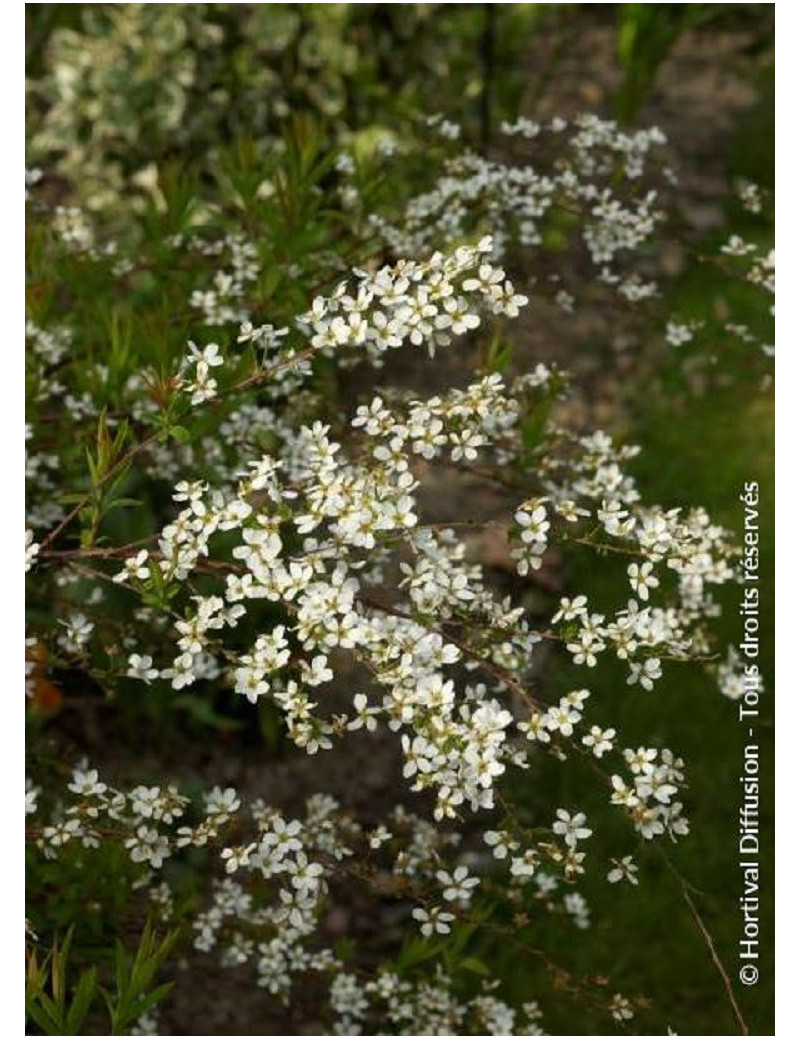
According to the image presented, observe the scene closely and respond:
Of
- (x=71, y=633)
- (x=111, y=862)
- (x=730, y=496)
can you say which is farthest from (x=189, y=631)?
(x=730, y=496)

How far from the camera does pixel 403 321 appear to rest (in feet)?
6.99

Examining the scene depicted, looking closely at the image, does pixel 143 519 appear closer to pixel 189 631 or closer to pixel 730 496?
pixel 189 631

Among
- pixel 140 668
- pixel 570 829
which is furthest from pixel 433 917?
pixel 140 668

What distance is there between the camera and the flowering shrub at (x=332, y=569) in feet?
6.97

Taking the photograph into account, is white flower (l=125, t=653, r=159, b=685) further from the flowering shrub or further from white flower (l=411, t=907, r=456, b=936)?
white flower (l=411, t=907, r=456, b=936)

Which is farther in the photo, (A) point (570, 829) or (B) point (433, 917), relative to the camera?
(B) point (433, 917)

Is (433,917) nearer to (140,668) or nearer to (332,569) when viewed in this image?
(140,668)

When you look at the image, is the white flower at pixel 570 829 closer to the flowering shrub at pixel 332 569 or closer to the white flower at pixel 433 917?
the flowering shrub at pixel 332 569

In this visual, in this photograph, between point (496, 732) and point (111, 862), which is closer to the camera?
point (496, 732)

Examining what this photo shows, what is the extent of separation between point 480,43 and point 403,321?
4571 mm

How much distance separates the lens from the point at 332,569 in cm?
310

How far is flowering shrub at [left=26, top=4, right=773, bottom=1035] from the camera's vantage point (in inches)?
83.6

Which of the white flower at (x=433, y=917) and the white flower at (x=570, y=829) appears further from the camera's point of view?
the white flower at (x=433, y=917)

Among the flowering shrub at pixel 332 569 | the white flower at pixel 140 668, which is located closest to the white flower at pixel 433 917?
the flowering shrub at pixel 332 569
